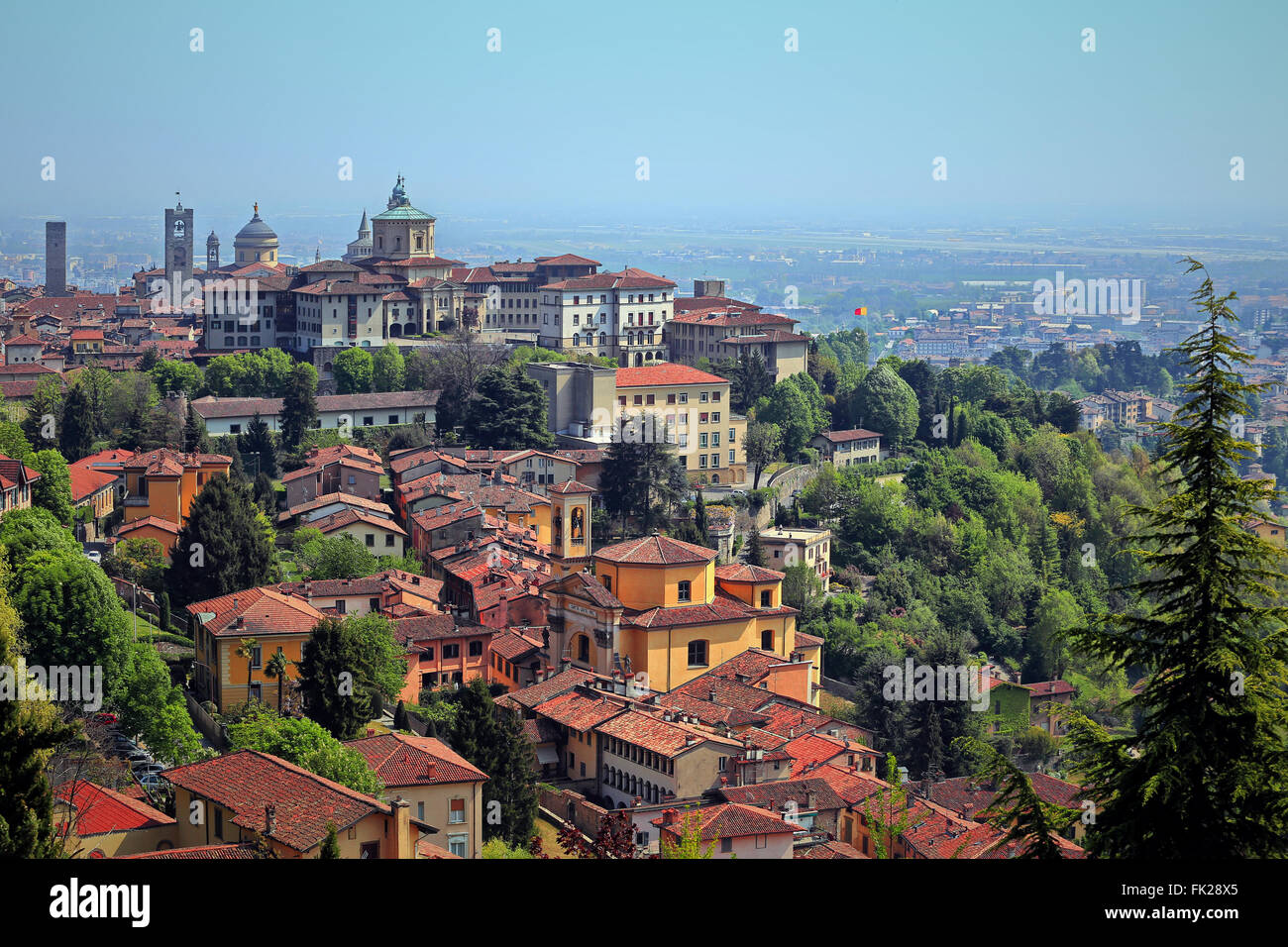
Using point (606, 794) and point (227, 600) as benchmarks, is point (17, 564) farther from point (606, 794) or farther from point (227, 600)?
point (606, 794)

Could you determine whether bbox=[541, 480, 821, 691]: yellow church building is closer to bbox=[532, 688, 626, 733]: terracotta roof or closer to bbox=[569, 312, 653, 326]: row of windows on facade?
bbox=[532, 688, 626, 733]: terracotta roof

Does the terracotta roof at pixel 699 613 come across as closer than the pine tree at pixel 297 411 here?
Yes

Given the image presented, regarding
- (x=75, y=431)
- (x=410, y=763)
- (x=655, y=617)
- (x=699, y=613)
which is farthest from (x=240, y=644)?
(x=75, y=431)

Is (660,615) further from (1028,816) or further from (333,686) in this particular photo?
(1028,816)

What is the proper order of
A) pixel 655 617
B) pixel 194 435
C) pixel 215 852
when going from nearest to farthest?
pixel 215 852 < pixel 655 617 < pixel 194 435

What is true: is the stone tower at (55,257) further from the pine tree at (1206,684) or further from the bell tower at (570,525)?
the pine tree at (1206,684)

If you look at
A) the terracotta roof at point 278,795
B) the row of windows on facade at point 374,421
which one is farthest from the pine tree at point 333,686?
the row of windows on facade at point 374,421
